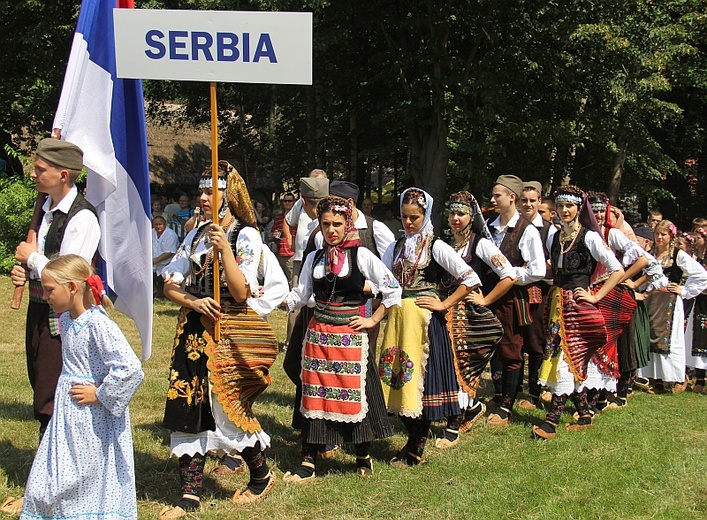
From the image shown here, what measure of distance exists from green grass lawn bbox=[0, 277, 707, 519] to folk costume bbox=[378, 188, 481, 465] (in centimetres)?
38

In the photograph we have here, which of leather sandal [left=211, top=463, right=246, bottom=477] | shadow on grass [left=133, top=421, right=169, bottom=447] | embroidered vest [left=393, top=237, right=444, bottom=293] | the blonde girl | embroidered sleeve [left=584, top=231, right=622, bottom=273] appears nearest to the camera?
the blonde girl

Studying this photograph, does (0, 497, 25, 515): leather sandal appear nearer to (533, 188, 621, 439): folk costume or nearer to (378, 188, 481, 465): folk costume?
(378, 188, 481, 465): folk costume

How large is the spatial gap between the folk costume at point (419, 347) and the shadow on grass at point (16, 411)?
3018mm

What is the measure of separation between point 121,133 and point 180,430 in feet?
6.83

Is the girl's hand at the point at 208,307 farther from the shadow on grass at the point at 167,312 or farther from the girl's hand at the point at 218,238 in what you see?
the shadow on grass at the point at 167,312

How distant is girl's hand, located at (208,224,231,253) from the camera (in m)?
4.23

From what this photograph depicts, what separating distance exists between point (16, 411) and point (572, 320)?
184 inches

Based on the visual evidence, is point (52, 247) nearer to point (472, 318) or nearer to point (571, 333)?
point (472, 318)

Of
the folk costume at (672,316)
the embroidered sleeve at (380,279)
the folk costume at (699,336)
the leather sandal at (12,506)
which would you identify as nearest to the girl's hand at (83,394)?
the leather sandal at (12,506)

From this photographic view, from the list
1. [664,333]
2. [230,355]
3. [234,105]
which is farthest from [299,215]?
[234,105]

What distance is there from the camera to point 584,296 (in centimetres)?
636

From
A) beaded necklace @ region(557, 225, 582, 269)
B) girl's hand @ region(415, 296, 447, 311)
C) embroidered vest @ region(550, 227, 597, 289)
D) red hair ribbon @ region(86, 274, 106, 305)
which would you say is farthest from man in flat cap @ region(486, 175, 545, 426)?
red hair ribbon @ region(86, 274, 106, 305)

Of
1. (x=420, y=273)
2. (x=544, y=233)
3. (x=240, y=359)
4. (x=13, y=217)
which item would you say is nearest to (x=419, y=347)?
(x=420, y=273)

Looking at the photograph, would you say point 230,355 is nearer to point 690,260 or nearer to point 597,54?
point 690,260
